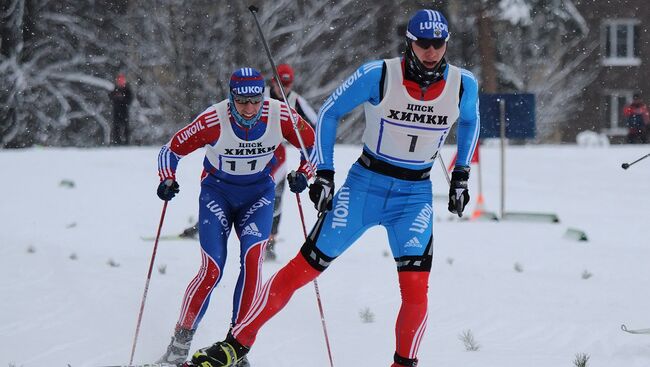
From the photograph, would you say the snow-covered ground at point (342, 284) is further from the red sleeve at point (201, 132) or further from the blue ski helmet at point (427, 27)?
the blue ski helmet at point (427, 27)

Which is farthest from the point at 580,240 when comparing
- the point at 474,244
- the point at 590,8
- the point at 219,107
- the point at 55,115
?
the point at 590,8

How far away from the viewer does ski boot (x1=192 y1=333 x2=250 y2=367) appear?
6.03m

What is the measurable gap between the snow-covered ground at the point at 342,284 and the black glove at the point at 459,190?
138 centimetres

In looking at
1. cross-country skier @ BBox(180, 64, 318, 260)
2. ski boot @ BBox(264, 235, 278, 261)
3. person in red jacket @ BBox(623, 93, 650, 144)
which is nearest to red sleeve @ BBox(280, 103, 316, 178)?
cross-country skier @ BBox(180, 64, 318, 260)

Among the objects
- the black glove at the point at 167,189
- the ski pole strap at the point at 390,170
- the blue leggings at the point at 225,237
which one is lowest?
the blue leggings at the point at 225,237

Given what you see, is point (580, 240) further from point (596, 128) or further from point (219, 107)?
point (596, 128)

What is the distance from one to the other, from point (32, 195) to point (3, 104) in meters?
15.8

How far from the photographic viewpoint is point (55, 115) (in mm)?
36250

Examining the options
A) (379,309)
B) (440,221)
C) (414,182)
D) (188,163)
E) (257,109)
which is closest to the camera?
(414,182)

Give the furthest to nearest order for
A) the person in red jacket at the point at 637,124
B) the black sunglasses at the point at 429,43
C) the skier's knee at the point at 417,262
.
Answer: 1. the person in red jacket at the point at 637,124
2. the skier's knee at the point at 417,262
3. the black sunglasses at the point at 429,43

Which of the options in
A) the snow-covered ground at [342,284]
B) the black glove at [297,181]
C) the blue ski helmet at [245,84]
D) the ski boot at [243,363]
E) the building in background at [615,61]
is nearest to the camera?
the ski boot at [243,363]

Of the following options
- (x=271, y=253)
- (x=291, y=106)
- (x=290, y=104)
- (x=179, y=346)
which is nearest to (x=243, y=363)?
(x=179, y=346)

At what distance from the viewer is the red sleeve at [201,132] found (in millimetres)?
7219

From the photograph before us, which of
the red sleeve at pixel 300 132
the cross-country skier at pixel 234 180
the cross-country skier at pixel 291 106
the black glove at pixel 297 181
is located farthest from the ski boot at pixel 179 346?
the cross-country skier at pixel 291 106
